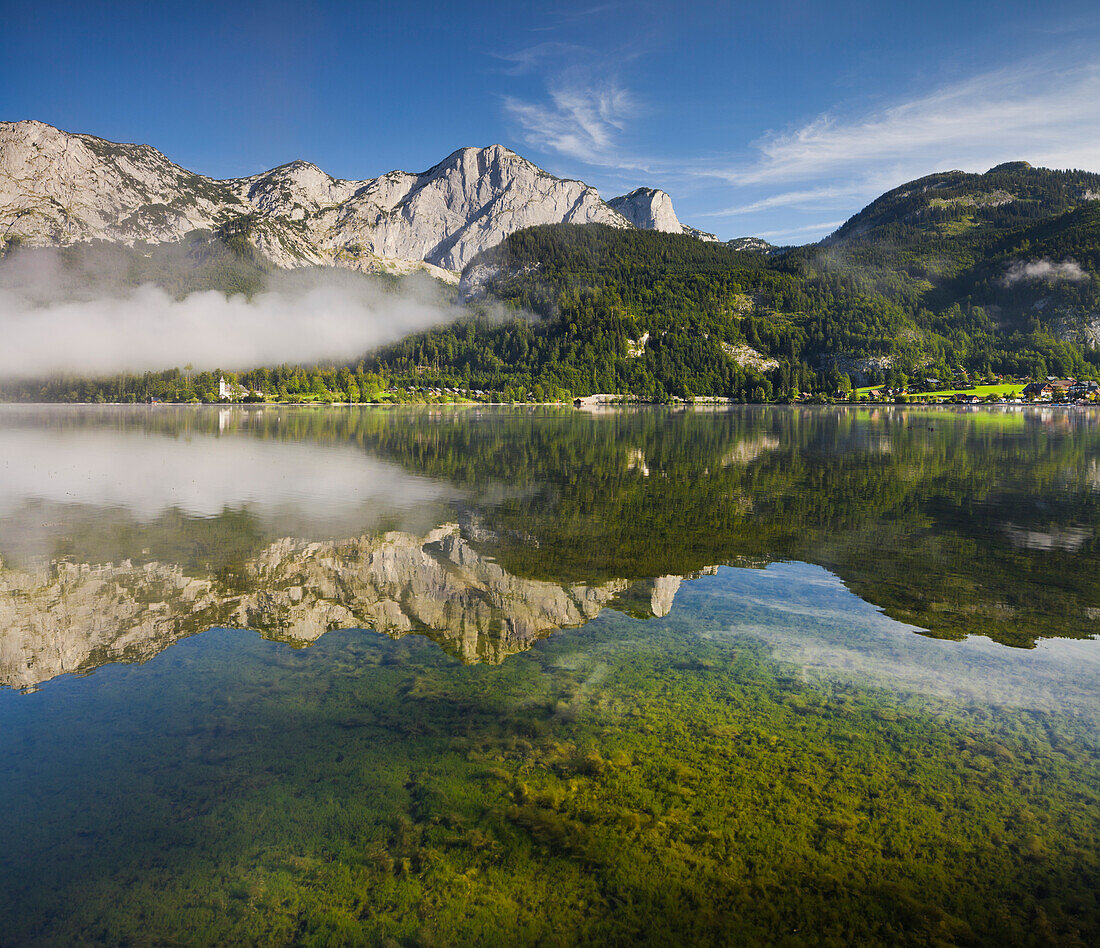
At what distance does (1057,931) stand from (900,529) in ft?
60.2

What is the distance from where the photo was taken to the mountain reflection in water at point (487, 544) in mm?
13438

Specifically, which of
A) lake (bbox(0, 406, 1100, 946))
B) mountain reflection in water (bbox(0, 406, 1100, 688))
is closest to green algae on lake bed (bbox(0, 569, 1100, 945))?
lake (bbox(0, 406, 1100, 946))

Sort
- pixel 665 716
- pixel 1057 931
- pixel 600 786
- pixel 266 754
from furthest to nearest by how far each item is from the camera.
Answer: pixel 665 716 < pixel 266 754 < pixel 600 786 < pixel 1057 931

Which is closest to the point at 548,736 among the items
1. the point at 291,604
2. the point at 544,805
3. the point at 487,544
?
the point at 544,805

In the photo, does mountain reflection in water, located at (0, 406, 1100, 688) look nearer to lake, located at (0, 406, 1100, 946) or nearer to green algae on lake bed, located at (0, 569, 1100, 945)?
lake, located at (0, 406, 1100, 946)

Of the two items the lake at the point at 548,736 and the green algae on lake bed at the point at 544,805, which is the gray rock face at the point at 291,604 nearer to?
the lake at the point at 548,736

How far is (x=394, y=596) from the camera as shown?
586 inches

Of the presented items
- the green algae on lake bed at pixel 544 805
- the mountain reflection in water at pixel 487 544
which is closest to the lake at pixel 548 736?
the green algae on lake bed at pixel 544 805

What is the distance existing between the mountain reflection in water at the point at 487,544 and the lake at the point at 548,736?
164 mm

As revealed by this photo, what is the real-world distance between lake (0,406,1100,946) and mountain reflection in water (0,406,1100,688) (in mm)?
164

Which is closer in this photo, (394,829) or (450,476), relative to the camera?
(394,829)

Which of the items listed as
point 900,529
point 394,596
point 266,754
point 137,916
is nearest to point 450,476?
point 394,596

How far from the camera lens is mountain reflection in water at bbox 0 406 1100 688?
13438 mm

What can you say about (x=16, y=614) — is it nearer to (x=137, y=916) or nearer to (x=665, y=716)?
(x=137, y=916)
